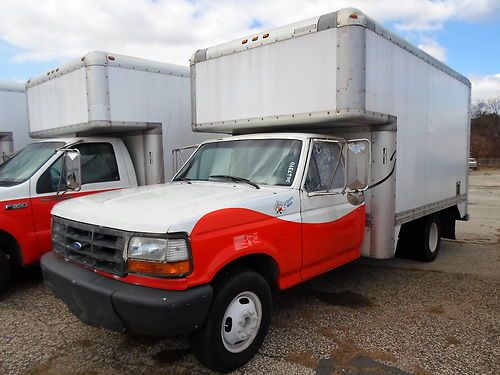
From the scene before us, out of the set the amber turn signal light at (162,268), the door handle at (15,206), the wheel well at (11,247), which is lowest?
the wheel well at (11,247)

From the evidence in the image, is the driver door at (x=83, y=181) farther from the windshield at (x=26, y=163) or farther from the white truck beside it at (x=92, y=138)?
the windshield at (x=26, y=163)

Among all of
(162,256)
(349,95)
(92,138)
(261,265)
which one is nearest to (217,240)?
(162,256)

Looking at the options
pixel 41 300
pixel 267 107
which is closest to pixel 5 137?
pixel 41 300

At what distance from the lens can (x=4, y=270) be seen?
4996 mm

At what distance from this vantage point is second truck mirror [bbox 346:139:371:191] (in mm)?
3965

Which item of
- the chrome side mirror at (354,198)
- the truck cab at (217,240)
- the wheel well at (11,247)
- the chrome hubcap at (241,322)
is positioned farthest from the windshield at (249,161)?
the wheel well at (11,247)

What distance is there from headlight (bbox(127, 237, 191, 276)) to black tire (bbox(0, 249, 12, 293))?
2.84 meters

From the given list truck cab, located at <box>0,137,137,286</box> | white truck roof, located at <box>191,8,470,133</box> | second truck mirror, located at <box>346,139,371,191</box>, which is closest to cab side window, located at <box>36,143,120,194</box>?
truck cab, located at <box>0,137,137,286</box>

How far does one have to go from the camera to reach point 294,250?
391cm

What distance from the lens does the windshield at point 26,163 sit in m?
5.43

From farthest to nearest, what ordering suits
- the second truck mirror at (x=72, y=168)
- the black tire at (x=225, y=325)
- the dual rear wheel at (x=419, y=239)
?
the dual rear wheel at (x=419, y=239) < the second truck mirror at (x=72, y=168) < the black tire at (x=225, y=325)

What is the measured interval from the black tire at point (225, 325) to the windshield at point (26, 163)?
340 centimetres

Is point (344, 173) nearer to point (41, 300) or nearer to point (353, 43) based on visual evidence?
point (353, 43)

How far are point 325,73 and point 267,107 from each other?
0.84m
